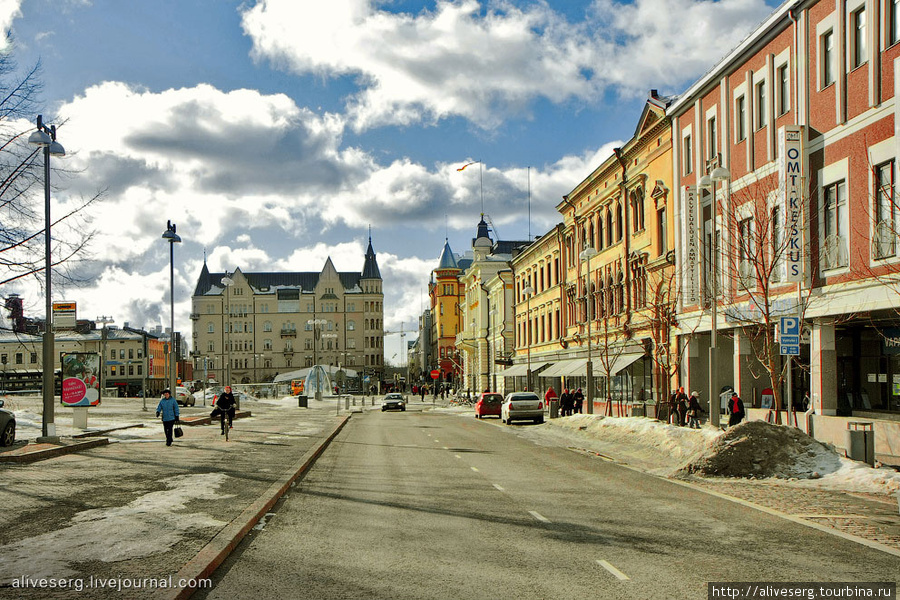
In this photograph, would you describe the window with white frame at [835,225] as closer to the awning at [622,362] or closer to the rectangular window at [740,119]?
the rectangular window at [740,119]

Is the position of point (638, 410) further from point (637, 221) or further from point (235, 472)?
point (235, 472)

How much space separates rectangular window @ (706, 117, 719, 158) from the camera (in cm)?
3117

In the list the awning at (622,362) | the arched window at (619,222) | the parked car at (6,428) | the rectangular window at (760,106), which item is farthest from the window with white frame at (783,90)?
the parked car at (6,428)

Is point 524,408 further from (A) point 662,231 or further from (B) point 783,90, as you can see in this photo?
(B) point 783,90

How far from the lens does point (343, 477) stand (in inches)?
673

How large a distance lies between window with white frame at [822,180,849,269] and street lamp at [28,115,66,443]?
1945cm

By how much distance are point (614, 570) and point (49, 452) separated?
52.6 ft

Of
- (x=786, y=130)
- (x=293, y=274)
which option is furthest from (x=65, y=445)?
(x=293, y=274)

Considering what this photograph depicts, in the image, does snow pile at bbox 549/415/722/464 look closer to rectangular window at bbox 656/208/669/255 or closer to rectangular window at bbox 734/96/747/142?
rectangular window at bbox 656/208/669/255

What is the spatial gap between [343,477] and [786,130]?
15412mm

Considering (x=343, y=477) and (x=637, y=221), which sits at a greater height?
(x=637, y=221)

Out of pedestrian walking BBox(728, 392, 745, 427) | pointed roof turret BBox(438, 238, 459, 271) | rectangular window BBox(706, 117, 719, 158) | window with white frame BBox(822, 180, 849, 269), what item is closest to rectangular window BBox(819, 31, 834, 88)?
window with white frame BBox(822, 180, 849, 269)

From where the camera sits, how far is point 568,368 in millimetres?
49188

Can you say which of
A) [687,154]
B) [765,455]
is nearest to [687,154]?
[687,154]
